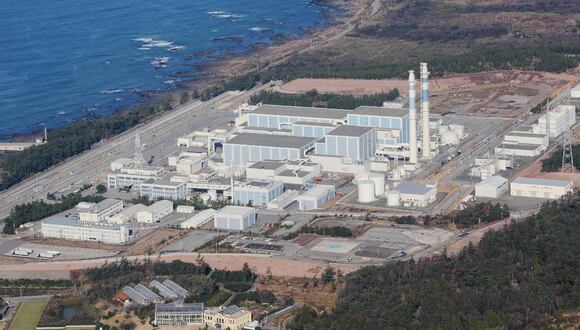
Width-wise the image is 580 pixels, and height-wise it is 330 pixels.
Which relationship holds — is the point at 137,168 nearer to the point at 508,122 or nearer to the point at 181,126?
the point at 181,126

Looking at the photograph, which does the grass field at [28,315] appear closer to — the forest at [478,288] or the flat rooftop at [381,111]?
the forest at [478,288]

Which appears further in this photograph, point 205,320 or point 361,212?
point 361,212

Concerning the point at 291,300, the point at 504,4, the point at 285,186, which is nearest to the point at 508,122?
the point at 285,186

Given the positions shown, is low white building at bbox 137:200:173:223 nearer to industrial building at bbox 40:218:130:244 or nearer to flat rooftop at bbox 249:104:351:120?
industrial building at bbox 40:218:130:244

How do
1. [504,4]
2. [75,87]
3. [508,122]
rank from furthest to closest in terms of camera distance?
[504,4], [75,87], [508,122]

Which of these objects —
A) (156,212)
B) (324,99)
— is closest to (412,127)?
(156,212)

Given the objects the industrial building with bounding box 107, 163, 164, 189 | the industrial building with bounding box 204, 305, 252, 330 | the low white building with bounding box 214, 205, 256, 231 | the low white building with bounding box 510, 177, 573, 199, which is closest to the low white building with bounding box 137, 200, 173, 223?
the low white building with bounding box 214, 205, 256, 231
